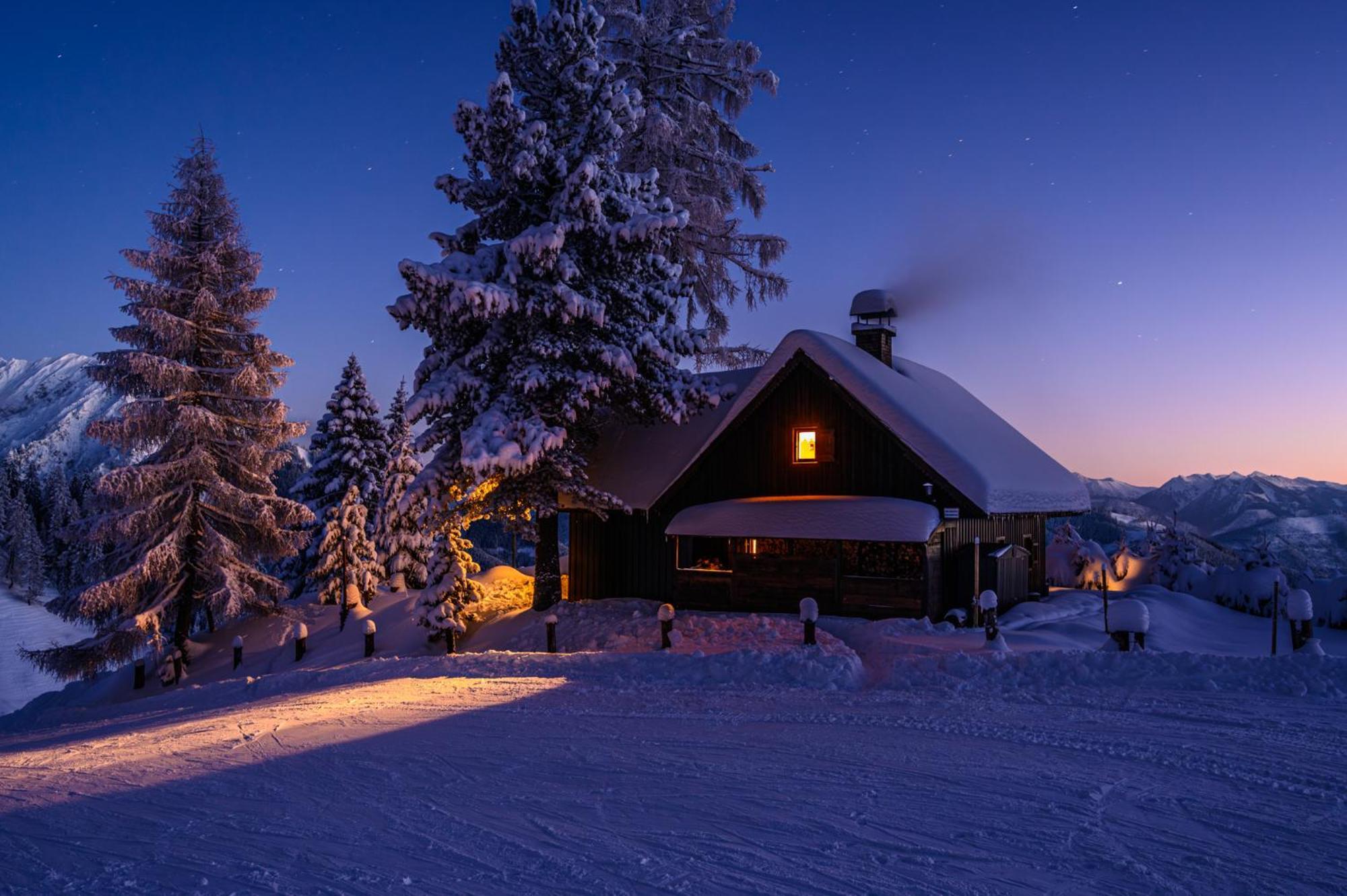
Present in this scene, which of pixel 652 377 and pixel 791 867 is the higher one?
pixel 652 377

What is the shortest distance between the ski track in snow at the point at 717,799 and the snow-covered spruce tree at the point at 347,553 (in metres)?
18.7

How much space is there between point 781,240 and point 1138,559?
51.0 ft

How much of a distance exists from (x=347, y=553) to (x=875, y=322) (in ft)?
62.9

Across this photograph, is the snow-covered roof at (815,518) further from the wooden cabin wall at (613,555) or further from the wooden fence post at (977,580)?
the wooden cabin wall at (613,555)

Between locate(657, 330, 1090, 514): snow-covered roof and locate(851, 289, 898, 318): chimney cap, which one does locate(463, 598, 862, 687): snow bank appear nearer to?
locate(657, 330, 1090, 514): snow-covered roof

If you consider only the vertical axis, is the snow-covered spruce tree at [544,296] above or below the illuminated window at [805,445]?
above

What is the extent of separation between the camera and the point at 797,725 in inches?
307

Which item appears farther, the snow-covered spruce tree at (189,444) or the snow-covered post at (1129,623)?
the snow-covered spruce tree at (189,444)

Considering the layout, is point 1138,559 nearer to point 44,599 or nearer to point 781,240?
point 781,240

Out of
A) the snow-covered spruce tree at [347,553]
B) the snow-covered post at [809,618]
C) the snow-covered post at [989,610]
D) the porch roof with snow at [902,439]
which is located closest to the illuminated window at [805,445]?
the porch roof with snow at [902,439]

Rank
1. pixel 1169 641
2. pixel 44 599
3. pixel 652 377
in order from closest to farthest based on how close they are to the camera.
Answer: pixel 1169 641, pixel 652 377, pixel 44 599

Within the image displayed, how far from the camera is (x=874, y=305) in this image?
22281 mm

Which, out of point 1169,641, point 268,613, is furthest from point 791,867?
point 268,613

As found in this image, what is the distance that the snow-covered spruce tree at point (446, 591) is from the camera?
16953mm
